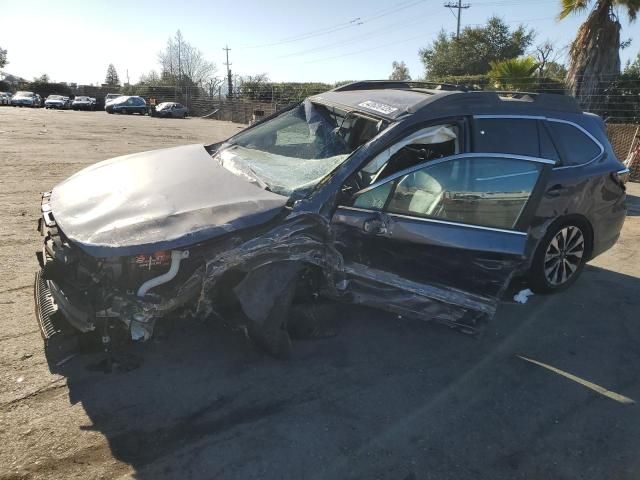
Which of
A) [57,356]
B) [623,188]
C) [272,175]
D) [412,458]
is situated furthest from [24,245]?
[623,188]

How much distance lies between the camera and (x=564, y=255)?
191 inches

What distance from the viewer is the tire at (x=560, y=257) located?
15.3 ft

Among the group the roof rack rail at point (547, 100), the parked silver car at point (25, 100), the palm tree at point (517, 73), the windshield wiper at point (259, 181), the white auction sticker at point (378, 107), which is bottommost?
the windshield wiper at point (259, 181)

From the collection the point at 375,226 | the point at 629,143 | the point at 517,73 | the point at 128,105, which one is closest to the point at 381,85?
the point at 375,226

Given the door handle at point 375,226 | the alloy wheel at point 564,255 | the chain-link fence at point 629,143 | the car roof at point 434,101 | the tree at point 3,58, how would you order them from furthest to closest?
the tree at point 3,58
the chain-link fence at point 629,143
the alloy wheel at point 564,255
the car roof at point 434,101
the door handle at point 375,226

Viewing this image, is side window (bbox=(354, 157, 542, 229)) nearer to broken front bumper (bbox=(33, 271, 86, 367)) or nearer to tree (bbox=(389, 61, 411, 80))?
broken front bumper (bbox=(33, 271, 86, 367))

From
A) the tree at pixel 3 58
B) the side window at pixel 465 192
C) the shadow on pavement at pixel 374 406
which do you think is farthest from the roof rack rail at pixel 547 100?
the tree at pixel 3 58

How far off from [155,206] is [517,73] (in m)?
15.0

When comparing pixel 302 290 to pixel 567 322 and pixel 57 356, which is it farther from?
pixel 567 322

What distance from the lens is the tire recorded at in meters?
4.68

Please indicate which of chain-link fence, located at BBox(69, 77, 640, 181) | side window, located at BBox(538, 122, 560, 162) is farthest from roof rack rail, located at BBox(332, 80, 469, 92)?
side window, located at BBox(538, 122, 560, 162)

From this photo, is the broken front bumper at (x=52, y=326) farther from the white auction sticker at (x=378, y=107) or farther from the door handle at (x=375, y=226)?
the white auction sticker at (x=378, y=107)

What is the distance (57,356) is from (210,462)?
4.89 ft

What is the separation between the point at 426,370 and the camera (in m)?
3.56
